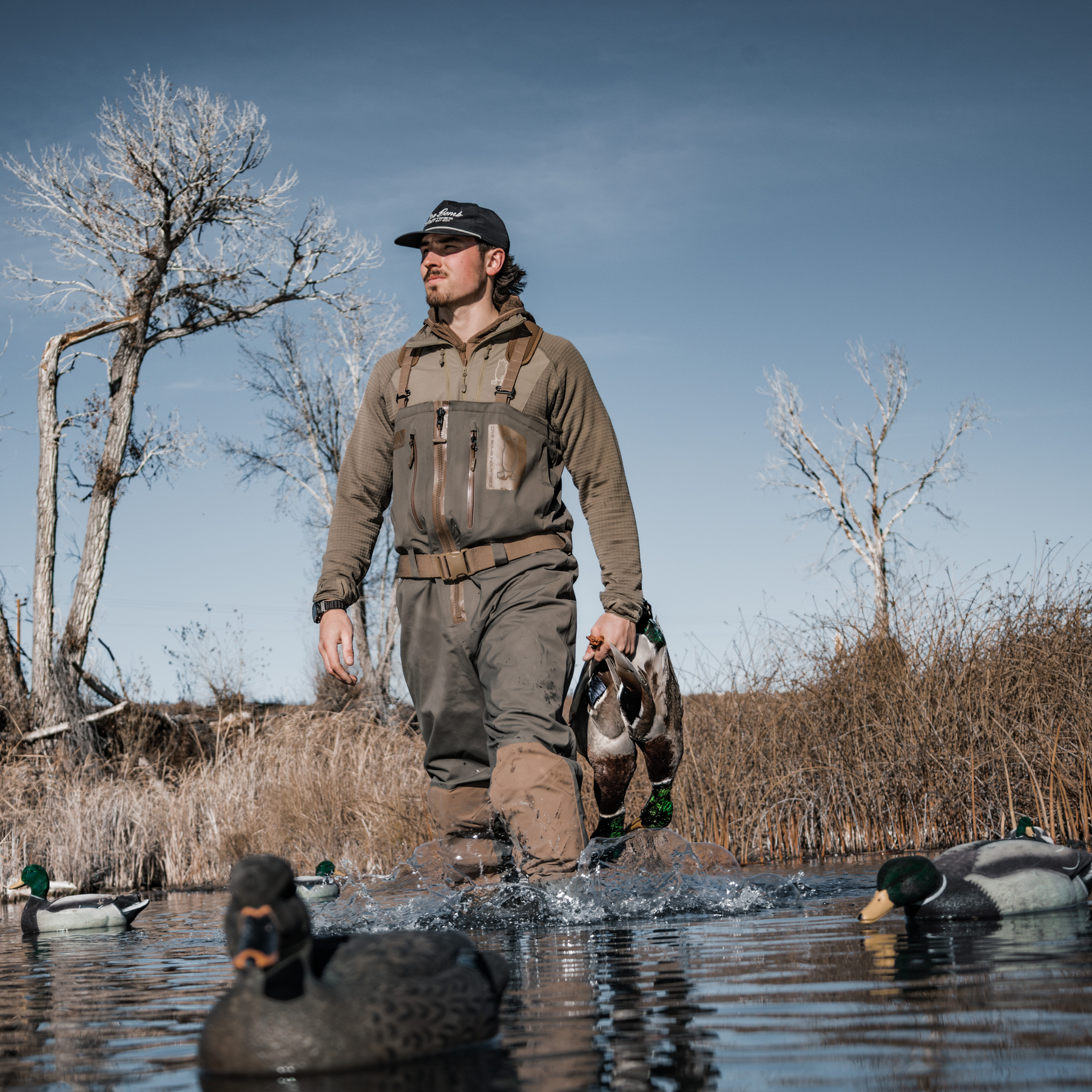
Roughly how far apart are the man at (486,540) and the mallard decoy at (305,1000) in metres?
2.49

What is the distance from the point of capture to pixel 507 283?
5.45 meters

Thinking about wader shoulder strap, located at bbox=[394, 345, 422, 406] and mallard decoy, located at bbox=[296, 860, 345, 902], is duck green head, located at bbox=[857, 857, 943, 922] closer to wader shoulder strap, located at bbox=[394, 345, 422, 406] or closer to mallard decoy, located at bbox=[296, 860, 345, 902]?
wader shoulder strap, located at bbox=[394, 345, 422, 406]

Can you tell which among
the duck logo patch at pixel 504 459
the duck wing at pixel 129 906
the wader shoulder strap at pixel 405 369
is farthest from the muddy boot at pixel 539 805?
the duck wing at pixel 129 906

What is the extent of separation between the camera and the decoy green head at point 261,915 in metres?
1.96

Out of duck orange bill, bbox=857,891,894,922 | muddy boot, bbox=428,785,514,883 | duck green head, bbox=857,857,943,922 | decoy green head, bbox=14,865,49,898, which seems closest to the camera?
duck orange bill, bbox=857,891,894,922

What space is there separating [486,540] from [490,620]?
1.06 ft

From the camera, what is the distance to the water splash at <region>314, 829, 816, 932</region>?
467 cm

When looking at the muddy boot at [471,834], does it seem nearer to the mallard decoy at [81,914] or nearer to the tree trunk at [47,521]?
the mallard decoy at [81,914]

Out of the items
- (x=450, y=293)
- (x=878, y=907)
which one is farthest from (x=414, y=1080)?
(x=450, y=293)

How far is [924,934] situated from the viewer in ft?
12.1

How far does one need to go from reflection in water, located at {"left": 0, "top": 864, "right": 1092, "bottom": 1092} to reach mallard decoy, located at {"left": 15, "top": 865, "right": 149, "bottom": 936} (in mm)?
2909

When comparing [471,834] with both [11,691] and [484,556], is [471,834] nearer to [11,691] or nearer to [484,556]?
[484,556]

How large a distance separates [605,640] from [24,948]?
3538mm

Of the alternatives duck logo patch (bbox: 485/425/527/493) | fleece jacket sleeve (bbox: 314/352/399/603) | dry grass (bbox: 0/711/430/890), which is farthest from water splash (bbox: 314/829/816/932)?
dry grass (bbox: 0/711/430/890)
